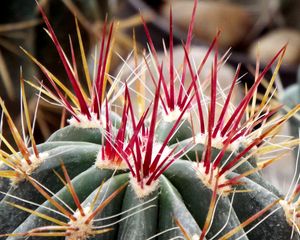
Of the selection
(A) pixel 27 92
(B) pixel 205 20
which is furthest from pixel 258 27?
(A) pixel 27 92

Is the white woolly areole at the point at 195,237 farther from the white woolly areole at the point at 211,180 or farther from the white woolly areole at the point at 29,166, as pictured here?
the white woolly areole at the point at 29,166

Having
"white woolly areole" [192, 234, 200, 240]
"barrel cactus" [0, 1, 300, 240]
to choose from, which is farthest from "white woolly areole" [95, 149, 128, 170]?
"white woolly areole" [192, 234, 200, 240]

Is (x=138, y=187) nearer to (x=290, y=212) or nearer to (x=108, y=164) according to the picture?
(x=108, y=164)

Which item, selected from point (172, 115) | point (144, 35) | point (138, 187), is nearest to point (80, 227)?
point (138, 187)

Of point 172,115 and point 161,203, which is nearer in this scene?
point 161,203

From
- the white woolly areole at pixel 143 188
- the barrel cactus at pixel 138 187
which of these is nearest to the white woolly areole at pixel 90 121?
the barrel cactus at pixel 138 187

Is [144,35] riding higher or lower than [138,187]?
higher

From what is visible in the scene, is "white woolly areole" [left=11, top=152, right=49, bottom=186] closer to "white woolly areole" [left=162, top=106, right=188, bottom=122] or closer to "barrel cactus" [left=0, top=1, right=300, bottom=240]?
"barrel cactus" [left=0, top=1, right=300, bottom=240]

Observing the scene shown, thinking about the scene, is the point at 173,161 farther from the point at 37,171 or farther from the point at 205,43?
the point at 205,43
